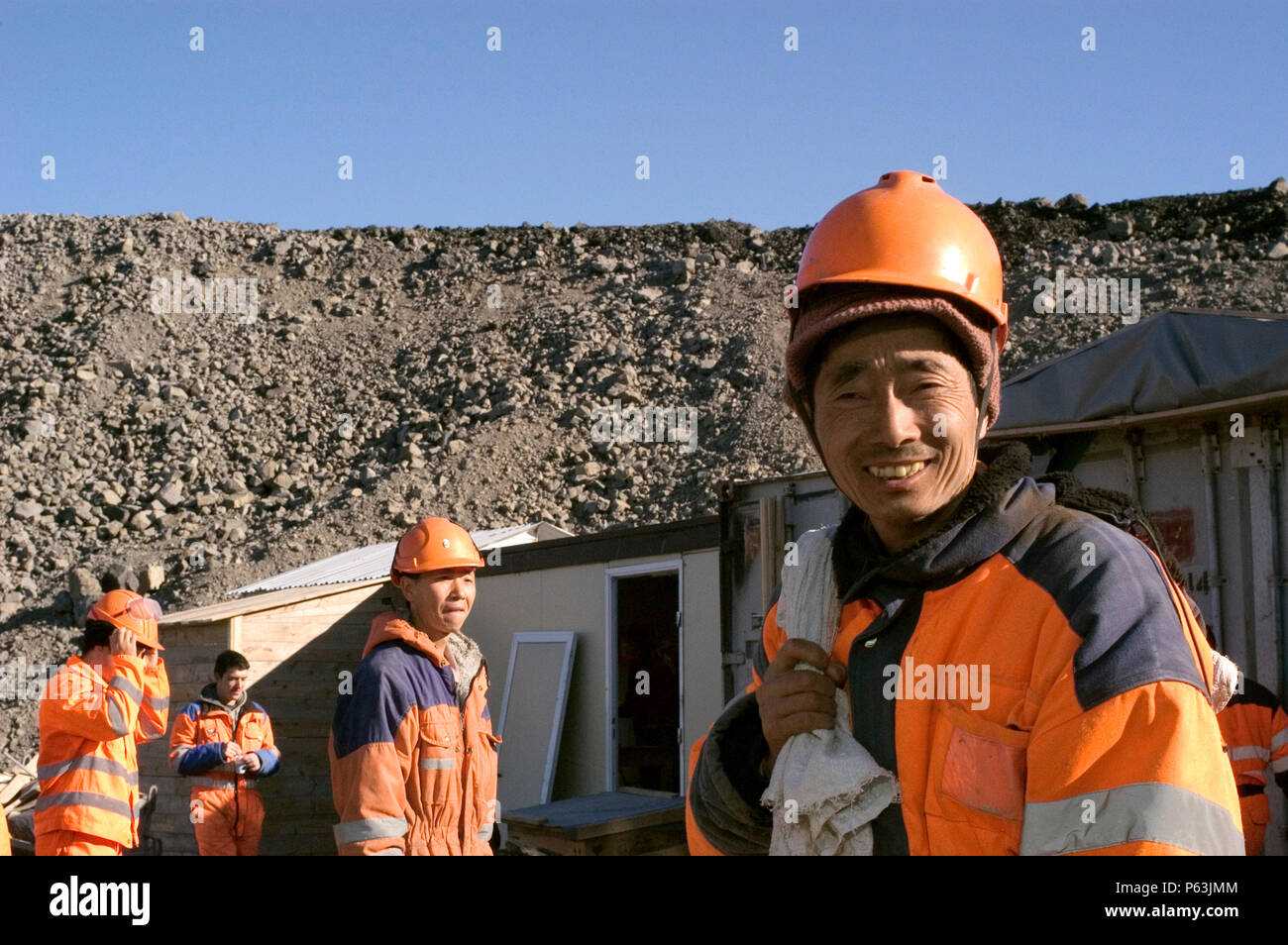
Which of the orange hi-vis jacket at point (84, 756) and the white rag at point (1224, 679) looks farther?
the orange hi-vis jacket at point (84, 756)

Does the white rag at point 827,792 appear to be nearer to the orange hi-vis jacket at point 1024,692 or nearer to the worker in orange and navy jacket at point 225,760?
the orange hi-vis jacket at point 1024,692

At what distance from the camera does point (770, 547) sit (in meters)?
8.89

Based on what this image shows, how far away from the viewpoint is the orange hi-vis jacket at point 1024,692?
139 centimetres

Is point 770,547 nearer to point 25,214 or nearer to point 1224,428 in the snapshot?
point 1224,428

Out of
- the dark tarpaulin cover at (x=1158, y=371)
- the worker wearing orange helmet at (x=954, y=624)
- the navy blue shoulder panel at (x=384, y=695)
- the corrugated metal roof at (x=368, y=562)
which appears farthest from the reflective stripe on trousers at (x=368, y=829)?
the corrugated metal roof at (x=368, y=562)

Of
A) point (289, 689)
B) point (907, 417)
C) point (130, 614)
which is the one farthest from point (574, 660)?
point (907, 417)

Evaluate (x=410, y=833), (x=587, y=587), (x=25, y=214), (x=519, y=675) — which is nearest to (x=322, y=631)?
(x=519, y=675)

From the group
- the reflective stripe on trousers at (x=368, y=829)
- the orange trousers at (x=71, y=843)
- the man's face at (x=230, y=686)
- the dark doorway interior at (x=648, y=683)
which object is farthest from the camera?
the dark doorway interior at (x=648, y=683)

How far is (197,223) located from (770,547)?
118ft

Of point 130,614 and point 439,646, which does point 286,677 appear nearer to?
point 130,614

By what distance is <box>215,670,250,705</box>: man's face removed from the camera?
880cm

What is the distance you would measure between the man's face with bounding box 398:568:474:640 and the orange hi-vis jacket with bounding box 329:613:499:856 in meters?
0.10

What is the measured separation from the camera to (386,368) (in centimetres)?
3122

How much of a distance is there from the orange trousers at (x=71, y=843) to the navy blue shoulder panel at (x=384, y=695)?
6.40ft
